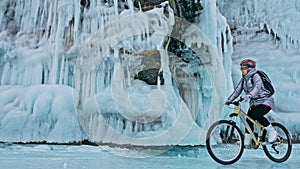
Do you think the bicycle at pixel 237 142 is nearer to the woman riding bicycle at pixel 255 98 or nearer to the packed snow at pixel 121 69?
the woman riding bicycle at pixel 255 98

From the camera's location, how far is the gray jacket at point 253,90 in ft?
10.5

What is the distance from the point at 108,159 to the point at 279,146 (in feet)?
4.78

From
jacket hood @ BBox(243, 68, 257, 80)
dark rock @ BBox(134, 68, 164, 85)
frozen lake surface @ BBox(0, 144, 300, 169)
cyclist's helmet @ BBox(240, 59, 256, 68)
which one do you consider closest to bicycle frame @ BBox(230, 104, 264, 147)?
frozen lake surface @ BBox(0, 144, 300, 169)

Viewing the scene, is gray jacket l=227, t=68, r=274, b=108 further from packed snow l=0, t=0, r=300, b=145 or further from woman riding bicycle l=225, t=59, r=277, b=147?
packed snow l=0, t=0, r=300, b=145

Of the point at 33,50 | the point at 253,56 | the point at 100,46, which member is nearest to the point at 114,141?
the point at 100,46

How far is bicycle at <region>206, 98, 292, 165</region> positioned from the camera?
312cm

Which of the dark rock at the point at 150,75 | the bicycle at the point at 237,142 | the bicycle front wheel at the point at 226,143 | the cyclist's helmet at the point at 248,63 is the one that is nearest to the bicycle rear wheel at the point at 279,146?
the bicycle at the point at 237,142

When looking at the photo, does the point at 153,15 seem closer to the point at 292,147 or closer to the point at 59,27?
the point at 59,27

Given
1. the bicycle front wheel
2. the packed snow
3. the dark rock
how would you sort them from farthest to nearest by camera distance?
the dark rock, the packed snow, the bicycle front wheel

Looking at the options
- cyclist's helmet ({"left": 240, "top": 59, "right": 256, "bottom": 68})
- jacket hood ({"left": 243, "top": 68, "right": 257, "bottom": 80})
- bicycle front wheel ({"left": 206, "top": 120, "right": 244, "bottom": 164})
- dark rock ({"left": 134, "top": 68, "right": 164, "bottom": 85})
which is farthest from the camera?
dark rock ({"left": 134, "top": 68, "right": 164, "bottom": 85})

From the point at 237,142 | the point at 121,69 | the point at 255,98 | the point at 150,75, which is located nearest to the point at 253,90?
the point at 255,98

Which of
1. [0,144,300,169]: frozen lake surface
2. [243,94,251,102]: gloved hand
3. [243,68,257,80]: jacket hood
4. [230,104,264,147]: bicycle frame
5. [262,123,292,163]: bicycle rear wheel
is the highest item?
[243,68,257,80]: jacket hood

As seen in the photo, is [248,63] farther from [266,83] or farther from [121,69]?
[121,69]

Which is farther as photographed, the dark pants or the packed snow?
the packed snow
